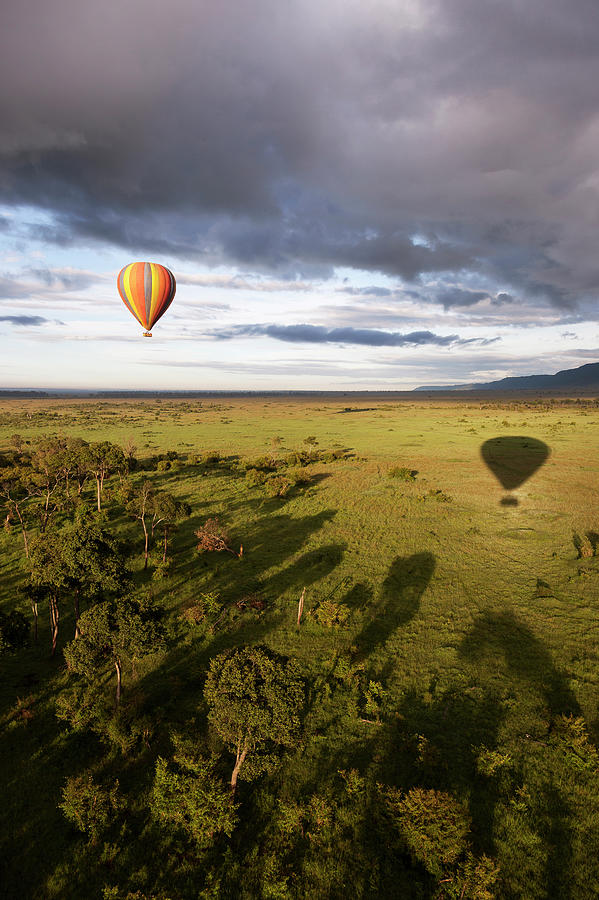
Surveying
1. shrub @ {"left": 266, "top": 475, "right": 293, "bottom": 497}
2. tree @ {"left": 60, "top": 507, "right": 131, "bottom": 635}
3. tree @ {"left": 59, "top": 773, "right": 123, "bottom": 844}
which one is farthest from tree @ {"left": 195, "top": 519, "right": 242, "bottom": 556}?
tree @ {"left": 59, "top": 773, "right": 123, "bottom": 844}

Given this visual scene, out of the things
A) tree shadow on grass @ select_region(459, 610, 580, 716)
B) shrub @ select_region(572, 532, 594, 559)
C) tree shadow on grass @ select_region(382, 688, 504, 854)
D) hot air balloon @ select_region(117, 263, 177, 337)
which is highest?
hot air balloon @ select_region(117, 263, 177, 337)

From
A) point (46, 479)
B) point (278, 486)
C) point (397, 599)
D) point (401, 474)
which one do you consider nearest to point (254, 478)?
point (278, 486)

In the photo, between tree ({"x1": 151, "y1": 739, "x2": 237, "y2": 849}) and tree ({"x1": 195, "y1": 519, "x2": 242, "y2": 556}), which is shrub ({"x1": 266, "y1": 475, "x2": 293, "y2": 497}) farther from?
tree ({"x1": 151, "y1": 739, "x2": 237, "y2": 849})

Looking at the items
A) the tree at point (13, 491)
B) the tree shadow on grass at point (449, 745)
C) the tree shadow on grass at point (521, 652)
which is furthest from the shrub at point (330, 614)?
the tree at point (13, 491)

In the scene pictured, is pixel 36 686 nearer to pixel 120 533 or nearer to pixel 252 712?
pixel 252 712

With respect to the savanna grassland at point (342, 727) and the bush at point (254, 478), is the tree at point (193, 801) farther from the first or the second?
the bush at point (254, 478)
